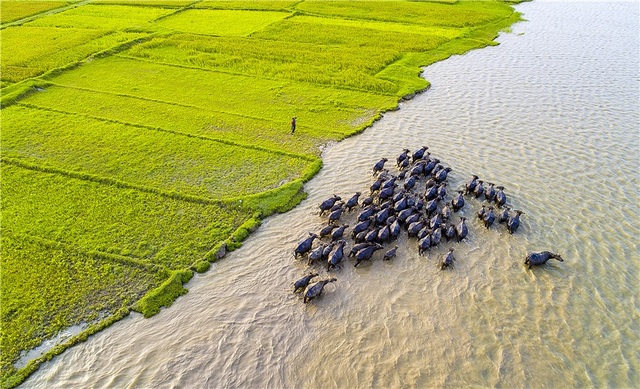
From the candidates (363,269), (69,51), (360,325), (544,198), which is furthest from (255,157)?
(69,51)

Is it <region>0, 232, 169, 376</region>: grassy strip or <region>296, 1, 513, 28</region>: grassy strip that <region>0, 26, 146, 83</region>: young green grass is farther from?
<region>0, 232, 169, 376</region>: grassy strip

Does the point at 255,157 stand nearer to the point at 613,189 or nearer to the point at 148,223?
the point at 148,223

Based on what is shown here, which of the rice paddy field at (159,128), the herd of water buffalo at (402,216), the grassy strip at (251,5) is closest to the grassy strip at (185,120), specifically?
the rice paddy field at (159,128)

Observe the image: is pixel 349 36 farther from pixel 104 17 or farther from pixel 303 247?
pixel 303 247

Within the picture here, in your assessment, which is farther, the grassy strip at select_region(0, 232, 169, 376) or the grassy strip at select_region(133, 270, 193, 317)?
the grassy strip at select_region(133, 270, 193, 317)

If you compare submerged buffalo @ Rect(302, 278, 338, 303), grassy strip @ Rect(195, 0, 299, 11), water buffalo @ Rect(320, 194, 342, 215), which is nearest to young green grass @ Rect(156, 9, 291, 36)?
grassy strip @ Rect(195, 0, 299, 11)

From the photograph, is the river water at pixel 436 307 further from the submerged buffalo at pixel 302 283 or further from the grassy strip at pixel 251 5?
the grassy strip at pixel 251 5

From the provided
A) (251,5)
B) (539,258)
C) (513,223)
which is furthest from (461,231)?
(251,5)
